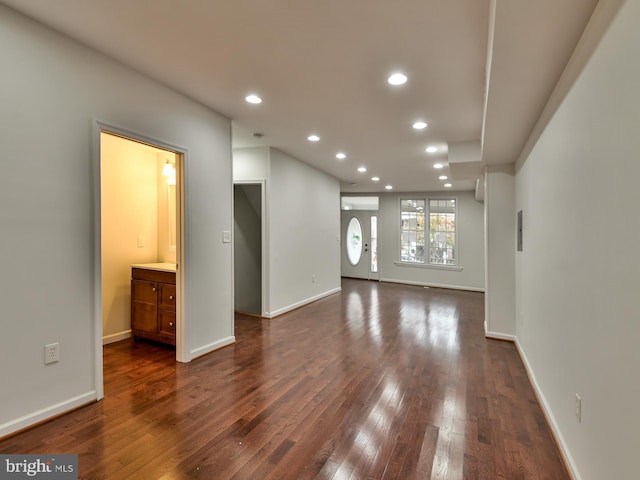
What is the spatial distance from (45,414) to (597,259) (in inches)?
131

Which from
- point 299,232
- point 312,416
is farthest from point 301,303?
point 312,416

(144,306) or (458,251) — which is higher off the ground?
(458,251)

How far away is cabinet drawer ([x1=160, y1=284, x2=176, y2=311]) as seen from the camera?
3.61m

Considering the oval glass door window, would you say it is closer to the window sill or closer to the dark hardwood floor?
the window sill

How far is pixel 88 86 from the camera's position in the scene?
243 cm

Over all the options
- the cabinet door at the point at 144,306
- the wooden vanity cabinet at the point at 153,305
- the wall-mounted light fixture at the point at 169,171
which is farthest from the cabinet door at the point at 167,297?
the wall-mounted light fixture at the point at 169,171

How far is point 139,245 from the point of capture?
14.4ft

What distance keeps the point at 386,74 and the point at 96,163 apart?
2353mm

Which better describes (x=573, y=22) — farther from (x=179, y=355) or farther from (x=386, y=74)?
(x=179, y=355)

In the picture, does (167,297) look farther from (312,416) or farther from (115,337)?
(312,416)

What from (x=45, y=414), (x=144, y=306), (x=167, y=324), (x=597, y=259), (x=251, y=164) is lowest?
(x=45, y=414)

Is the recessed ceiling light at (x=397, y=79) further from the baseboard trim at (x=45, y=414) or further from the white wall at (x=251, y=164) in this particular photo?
the baseboard trim at (x=45, y=414)

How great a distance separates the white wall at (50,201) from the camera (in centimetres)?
204

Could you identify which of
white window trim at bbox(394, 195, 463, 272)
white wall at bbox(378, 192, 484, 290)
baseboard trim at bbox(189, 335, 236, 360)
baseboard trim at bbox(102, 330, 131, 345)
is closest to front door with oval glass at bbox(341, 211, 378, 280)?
white wall at bbox(378, 192, 484, 290)
